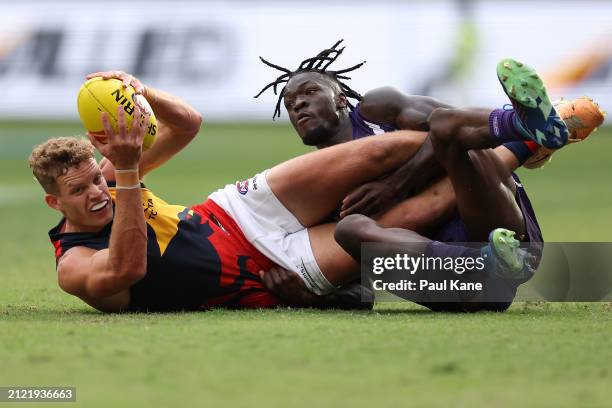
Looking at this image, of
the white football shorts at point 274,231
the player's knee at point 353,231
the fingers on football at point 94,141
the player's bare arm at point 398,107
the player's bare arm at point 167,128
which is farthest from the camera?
the player's bare arm at point 167,128

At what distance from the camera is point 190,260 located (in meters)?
7.12

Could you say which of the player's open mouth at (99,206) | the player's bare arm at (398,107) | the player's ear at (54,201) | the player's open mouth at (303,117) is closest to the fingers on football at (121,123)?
the player's open mouth at (99,206)

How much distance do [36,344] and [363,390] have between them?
1.96 m

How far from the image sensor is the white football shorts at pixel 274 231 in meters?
7.12

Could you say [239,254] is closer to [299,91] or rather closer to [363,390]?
[299,91]

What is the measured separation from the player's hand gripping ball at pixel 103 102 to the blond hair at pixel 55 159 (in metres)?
0.14

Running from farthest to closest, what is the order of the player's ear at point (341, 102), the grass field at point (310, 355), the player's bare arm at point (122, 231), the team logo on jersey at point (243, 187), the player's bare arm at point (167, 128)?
1. the player's ear at point (341, 102)
2. the player's bare arm at point (167, 128)
3. the team logo on jersey at point (243, 187)
4. the player's bare arm at point (122, 231)
5. the grass field at point (310, 355)

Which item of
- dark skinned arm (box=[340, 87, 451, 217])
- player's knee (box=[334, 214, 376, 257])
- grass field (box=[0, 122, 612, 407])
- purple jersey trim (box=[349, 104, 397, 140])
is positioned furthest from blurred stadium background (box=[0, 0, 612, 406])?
purple jersey trim (box=[349, 104, 397, 140])

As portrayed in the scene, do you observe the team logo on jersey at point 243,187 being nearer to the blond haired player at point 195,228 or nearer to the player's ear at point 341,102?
the blond haired player at point 195,228

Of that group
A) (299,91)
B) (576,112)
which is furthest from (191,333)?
(576,112)

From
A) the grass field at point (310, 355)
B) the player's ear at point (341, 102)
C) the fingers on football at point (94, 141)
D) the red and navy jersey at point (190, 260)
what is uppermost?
the player's ear at point (341, 102)

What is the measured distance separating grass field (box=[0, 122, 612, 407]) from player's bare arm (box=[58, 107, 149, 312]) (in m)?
0.23

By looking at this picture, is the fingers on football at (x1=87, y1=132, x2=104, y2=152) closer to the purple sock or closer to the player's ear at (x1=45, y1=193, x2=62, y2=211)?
the player's ear at (x1=45, y1=193, x2=62, y2=211)

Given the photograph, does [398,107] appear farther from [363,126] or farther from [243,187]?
[243,187]
